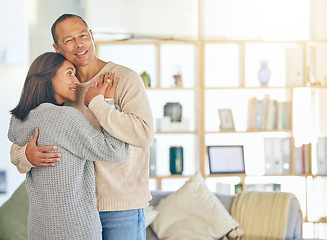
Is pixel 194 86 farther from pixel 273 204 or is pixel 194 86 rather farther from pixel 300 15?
pixel 273 204

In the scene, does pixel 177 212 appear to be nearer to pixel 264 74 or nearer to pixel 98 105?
pixel 98 105

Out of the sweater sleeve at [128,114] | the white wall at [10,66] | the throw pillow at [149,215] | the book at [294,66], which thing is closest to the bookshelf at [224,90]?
the book at [294,66]

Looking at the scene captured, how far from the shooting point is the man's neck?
1913mm

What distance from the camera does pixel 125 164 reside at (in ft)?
6.03

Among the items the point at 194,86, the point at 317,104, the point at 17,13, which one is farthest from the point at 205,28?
the point at 17,13

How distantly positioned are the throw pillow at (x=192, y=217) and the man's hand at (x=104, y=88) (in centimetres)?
173

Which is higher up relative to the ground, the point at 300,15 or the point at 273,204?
the point at 300,15

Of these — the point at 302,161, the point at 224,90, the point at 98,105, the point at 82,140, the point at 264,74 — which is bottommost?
the point at 302,161

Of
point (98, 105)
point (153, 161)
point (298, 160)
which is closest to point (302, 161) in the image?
point (298, 160)

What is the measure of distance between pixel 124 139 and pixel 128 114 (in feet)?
0.27

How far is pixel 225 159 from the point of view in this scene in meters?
4.87

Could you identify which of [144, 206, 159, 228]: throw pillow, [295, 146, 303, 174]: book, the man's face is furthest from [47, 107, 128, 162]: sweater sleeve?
[295, 146, 303, 174]: book

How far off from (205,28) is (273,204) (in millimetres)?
2152

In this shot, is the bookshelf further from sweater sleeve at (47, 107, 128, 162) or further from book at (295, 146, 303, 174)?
sweater sleeve at (47, 107, 128, 162)
